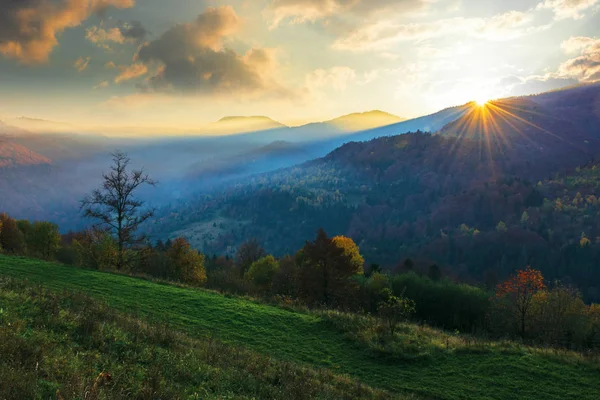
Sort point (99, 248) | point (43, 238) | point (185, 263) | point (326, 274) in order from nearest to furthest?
point (99, 248)
point (326, 274)
point (185, 263)
point (43, 238)

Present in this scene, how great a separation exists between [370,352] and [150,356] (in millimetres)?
10600

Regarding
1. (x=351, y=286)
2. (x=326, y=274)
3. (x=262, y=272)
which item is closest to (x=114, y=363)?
(x=326, y=274)

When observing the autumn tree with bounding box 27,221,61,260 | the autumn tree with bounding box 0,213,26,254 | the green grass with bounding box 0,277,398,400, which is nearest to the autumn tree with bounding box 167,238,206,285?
the autumn tree with bounding box 0,213,26,254

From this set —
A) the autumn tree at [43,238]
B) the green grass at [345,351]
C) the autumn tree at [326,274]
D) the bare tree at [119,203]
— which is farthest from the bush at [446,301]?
the autumn tree at [43,238]

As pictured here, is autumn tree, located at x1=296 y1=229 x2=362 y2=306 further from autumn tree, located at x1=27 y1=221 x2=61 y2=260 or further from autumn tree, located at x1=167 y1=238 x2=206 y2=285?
autumn tree, located at x1=27 y1=221 x2=61 y2=260

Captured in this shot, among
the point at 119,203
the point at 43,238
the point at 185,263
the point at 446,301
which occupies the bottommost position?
the point at 446,301

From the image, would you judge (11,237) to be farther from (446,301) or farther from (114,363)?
(446,301)

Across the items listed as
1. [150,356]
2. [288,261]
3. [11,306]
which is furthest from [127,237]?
[288,261]

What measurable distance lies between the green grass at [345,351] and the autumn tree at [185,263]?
43.0 m

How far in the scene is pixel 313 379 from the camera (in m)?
11.2

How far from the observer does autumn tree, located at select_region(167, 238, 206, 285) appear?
63.7m

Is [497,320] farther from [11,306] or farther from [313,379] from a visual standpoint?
[11,306]

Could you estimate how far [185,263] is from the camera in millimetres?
66875

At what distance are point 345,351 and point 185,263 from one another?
5562 centimetres
